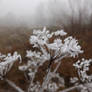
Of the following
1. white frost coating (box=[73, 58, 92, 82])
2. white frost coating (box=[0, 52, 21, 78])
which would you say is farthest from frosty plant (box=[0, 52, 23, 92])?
white frost coating (box=[73, 58, 92, 82])

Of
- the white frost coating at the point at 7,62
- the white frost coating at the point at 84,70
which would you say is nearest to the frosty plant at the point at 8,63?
the white frost coating at the point at 7,62

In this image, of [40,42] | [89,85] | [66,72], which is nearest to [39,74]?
[66,72]

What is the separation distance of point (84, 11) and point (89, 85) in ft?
18.7

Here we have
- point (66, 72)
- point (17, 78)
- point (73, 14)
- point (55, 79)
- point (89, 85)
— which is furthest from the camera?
point (73, 14)

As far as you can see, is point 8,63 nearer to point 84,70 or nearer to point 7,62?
point 7,62

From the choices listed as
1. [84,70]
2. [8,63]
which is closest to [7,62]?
[8,63]

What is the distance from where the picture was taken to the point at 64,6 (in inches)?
286

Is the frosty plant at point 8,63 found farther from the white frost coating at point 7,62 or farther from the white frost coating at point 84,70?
the white frost coating at point 84,70

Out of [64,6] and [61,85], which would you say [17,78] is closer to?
[61,85]

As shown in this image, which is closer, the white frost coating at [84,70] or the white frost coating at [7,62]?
the white frost coating at [7,62]

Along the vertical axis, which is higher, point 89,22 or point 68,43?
point 89,22

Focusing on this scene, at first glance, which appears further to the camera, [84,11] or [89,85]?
[84,11]

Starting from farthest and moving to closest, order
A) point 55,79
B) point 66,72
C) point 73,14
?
point 73,14 < point 66,72 < point 55,79

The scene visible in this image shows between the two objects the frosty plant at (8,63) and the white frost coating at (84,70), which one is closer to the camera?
the frosty plant at (8,63)
